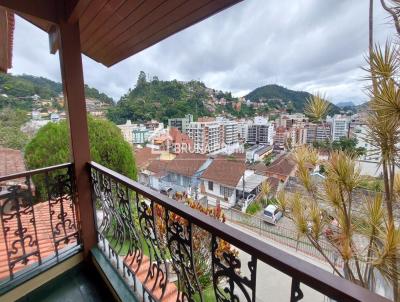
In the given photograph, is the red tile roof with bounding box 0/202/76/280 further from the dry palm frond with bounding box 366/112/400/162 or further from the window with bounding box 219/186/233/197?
the window with bounding box 219/186/233/197

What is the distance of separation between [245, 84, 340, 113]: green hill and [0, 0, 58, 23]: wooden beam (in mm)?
2916

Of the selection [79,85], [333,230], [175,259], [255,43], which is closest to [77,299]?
[175,259]

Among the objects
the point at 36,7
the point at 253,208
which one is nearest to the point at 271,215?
the point at 253,208

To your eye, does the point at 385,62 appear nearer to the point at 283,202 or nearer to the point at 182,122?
the point at 283,202

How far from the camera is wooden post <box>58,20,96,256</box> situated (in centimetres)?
175

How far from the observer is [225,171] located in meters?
6.67

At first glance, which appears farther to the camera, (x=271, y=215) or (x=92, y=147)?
(x=92, y=147)

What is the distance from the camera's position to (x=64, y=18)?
1713 millimetres

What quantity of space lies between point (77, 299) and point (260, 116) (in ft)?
11.3

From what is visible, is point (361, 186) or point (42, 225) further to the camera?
point (361, 186)

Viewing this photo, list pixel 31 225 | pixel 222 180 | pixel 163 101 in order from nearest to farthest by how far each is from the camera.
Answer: pixel 31 225, pixel 163 101, pixel 222 180

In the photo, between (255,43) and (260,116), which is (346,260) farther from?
(255,43)

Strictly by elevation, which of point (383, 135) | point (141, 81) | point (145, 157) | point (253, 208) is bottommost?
point (253, 208)

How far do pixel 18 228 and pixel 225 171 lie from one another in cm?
540
